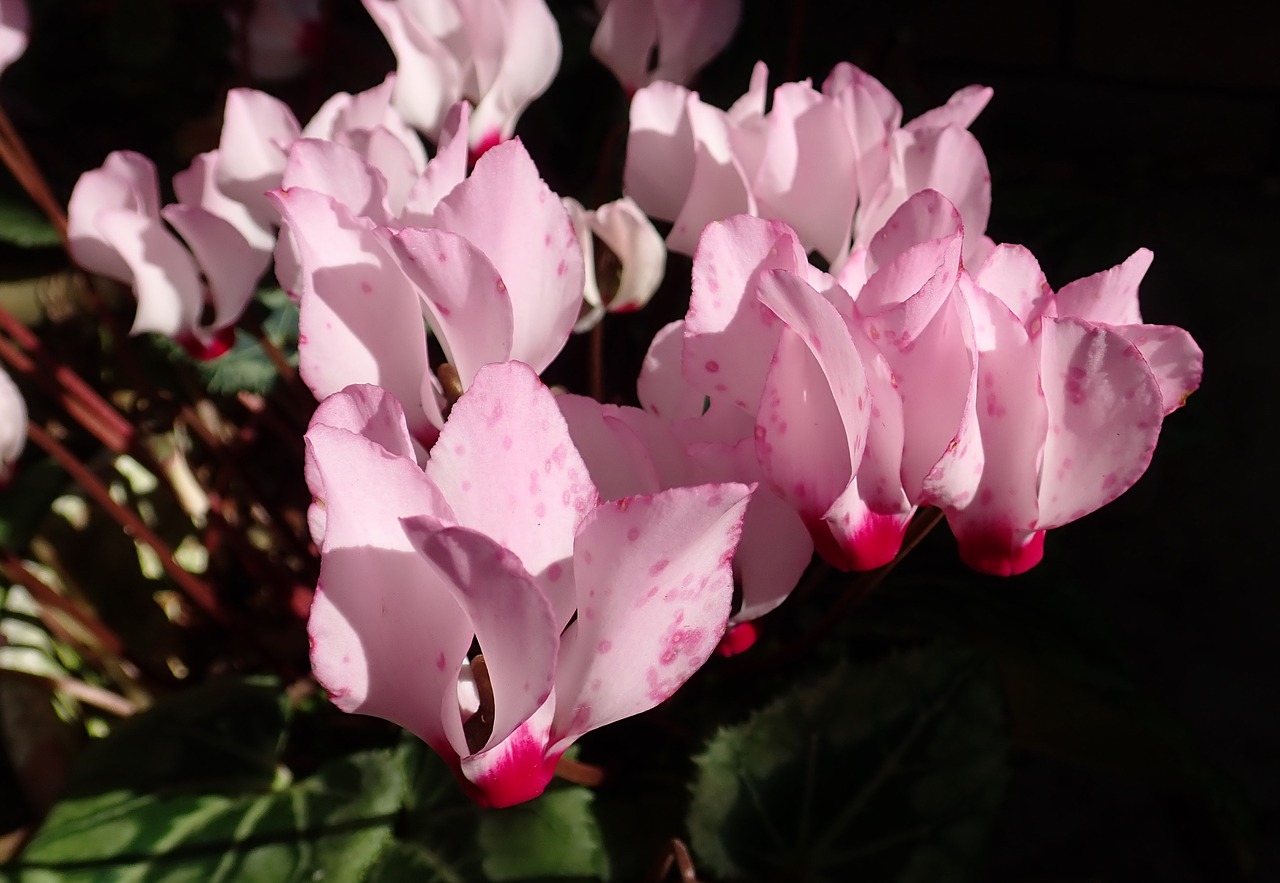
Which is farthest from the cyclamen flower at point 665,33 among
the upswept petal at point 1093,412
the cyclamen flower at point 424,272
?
the upswept petal at point 1093,412

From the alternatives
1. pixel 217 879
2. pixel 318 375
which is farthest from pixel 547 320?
pixel 217 879

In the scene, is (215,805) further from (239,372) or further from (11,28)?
(11,28)

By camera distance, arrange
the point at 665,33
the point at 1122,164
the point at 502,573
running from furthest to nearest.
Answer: the point at 1122,164 → the point at 665,33 → the point at 502,573

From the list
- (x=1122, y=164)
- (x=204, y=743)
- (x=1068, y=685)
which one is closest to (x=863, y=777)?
(x=1068, y=685)

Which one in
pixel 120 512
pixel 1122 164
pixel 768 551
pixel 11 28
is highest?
pixel 11 28

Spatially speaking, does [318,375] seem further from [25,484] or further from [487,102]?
[25,484]

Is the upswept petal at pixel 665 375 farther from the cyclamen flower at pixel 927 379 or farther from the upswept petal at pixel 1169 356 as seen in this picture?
the upswept petal at pixel 1169 356
